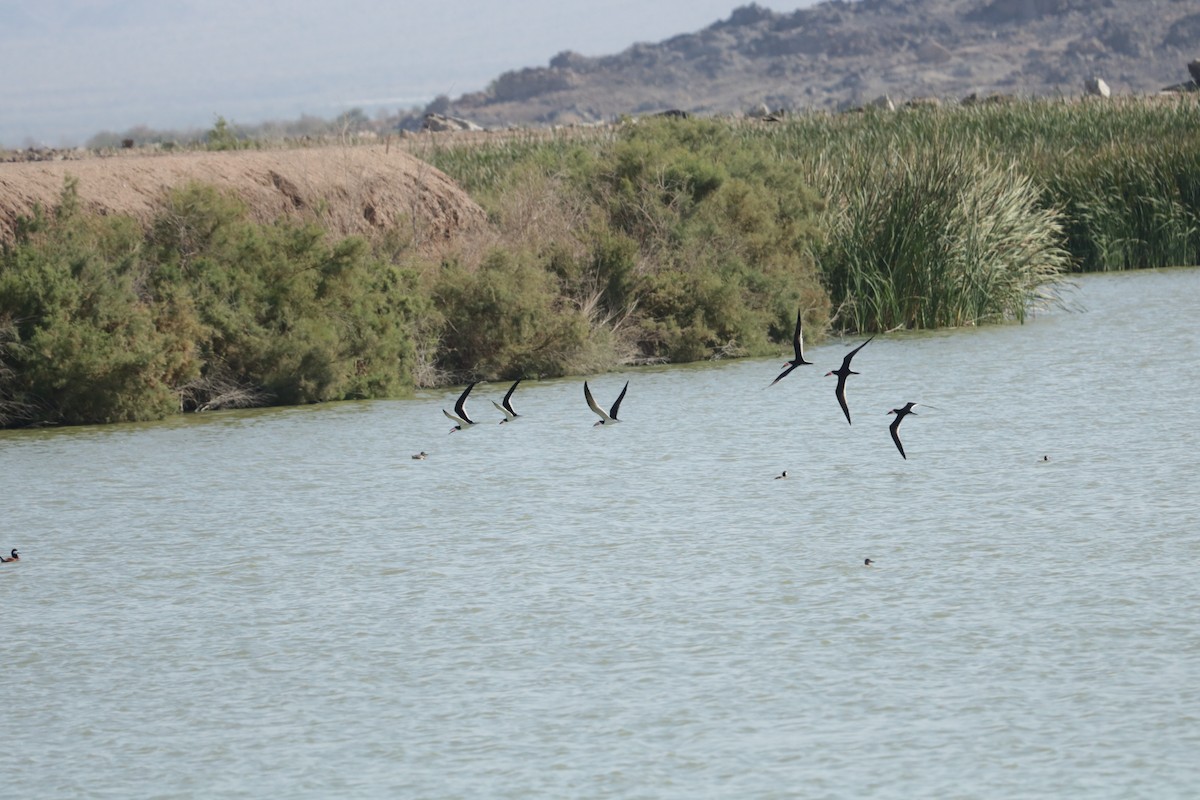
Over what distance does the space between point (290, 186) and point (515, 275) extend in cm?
247

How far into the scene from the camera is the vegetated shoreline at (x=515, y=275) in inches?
551

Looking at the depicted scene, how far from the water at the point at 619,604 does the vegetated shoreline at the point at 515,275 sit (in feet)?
3.24

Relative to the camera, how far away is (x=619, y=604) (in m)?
7.77

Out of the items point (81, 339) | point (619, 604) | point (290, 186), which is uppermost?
point (290, 186)

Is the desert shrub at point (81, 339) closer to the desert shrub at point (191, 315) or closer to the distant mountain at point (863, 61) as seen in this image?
the desert shrub at point (191, 315)

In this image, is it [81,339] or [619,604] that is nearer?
[619,604]

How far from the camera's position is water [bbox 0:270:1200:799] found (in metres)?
5.71

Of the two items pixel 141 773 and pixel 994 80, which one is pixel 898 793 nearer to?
pixel 141 773

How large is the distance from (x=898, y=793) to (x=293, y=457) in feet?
25.2

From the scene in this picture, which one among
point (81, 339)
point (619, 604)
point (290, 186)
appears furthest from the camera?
point (290, 186)

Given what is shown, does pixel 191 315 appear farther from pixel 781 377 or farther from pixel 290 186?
pixel 781 377

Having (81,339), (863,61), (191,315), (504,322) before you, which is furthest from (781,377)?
(863,61)

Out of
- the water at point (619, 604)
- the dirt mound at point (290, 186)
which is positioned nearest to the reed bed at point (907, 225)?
the dirt mound at point (290, 186)

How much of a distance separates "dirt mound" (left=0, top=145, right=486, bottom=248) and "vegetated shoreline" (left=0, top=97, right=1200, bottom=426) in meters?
0.08
